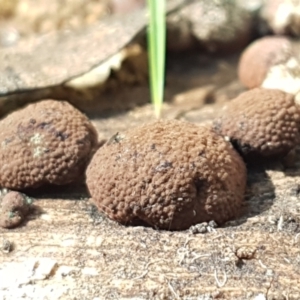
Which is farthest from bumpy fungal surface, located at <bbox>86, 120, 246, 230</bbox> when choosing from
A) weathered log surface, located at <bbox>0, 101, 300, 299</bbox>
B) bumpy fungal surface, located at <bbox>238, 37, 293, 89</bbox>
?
bumpy fungal surface, located at <bbox>238, 37, 293, 89</bbox>

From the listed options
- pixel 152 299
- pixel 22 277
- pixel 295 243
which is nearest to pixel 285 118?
pixel 295 243

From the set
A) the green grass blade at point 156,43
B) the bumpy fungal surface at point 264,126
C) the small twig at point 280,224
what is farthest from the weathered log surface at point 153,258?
the green grass blade at point 156,43

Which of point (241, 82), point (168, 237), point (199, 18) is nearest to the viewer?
point (168, 237)

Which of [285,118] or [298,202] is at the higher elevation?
[285,118]

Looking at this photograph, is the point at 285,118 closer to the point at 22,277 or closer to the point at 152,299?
the point at 152,299

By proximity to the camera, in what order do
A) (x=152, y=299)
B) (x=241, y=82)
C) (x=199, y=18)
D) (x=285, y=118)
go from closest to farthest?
(x=152, y=299), (x=285, y=118), (x=241, y=82), (x=199, y=18)

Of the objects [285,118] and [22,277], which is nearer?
[22,277]

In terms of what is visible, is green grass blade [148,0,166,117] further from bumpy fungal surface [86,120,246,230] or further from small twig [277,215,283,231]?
small twig [277,215,283,231]
